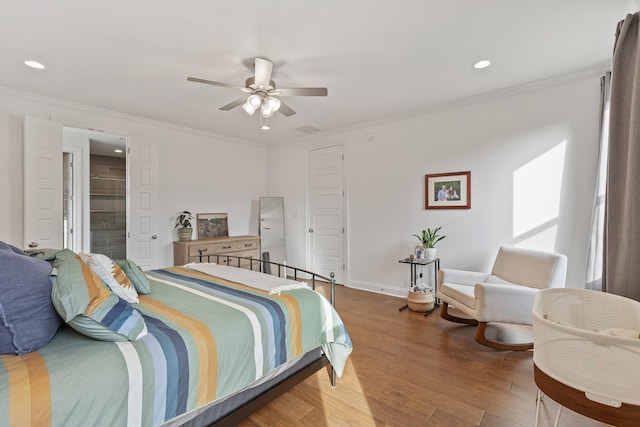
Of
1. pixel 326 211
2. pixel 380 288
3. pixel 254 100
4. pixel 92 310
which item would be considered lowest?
pixel 380 288

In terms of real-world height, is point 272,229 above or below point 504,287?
above

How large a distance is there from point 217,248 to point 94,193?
2.44 meters

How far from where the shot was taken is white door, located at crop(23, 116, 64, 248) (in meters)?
3.22

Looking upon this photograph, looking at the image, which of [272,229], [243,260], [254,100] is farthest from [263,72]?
[272,229]

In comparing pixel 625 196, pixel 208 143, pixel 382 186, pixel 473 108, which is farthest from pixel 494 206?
pixel 208 143

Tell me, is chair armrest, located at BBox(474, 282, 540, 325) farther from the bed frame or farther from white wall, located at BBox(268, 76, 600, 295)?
the bed frame

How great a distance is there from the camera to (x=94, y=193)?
200 inches

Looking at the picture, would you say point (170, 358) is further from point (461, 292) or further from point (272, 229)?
point (272, 229)

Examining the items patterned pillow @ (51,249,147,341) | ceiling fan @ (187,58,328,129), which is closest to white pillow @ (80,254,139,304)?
patterned pillow @ (51,249,147,341)

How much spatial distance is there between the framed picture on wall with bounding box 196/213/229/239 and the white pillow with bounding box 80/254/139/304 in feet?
10.2

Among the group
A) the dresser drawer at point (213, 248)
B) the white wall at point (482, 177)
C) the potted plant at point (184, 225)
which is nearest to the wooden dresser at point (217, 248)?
the dresser drawer at point (213, 248)

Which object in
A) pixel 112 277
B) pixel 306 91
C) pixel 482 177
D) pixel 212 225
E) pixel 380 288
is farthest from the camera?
pixel 212 225

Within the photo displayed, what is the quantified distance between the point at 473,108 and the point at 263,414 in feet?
12.6

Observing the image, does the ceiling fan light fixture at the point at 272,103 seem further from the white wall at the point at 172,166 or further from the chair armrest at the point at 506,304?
the white wall at the point at 172,166
